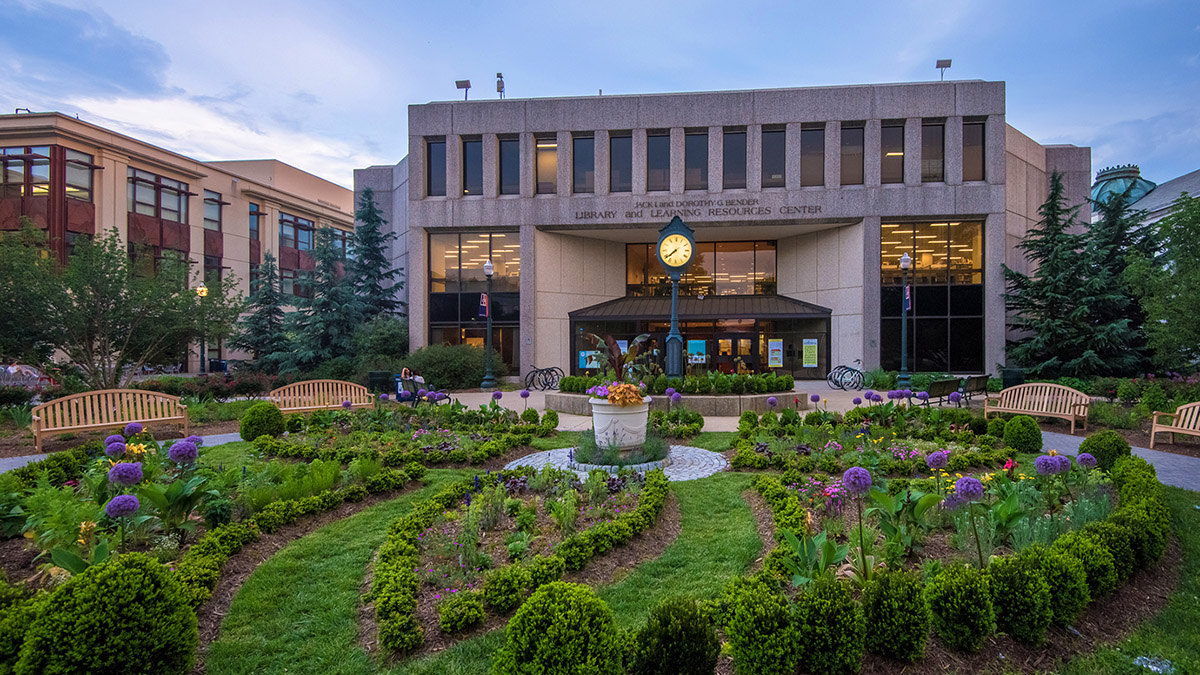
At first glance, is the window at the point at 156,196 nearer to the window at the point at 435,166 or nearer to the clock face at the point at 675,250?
the window at the point at 435,166

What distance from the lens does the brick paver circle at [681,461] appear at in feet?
24.1

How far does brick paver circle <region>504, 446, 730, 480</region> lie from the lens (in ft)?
24.1

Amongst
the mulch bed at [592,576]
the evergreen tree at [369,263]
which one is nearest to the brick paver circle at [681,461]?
the mulch bed at [592,576]

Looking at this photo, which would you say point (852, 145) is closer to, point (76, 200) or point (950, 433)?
point (950, 433)

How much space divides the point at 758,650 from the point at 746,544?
2123 mm

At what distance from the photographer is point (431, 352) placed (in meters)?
20.0

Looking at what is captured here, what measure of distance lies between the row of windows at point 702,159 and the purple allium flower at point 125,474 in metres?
19.9

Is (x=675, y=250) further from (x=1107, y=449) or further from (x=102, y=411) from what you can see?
(x=102, y=411)

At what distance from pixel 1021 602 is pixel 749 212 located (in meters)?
20.3

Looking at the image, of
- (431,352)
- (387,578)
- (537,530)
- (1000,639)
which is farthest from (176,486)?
(431,352)

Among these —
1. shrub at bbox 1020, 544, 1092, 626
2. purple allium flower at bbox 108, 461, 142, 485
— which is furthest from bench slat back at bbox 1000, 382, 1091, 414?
purple allium flower at bbox 108, 461, 142, 485

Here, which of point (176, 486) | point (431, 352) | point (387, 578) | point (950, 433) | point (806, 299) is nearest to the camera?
point (387, 578)

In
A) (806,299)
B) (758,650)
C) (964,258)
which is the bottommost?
(758,650)

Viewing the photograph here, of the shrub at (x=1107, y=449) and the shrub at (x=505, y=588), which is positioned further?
the shrub at (x=1107, y=449)
